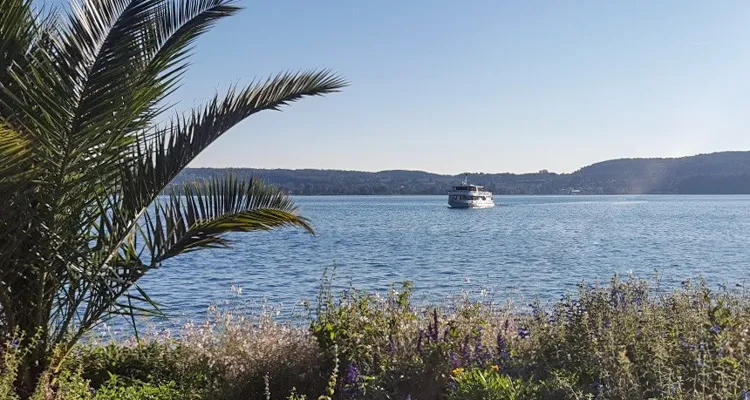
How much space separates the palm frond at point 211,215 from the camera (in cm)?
570

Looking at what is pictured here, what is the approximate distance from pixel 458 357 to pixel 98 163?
3.08 m

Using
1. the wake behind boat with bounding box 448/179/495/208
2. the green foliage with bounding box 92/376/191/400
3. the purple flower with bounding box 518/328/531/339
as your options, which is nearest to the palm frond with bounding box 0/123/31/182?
the green foliage with bounding box 92/376/191/400

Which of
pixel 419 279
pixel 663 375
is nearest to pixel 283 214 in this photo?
pixel 663 375

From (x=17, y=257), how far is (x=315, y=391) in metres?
2.55

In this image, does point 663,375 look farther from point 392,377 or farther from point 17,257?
point 17,257

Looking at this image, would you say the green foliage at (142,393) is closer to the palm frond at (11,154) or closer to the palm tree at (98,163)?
the palm tree at (98,163)

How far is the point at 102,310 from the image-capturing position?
17.9 feet

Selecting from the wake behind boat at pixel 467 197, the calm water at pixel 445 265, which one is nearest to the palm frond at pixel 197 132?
the calm water at pixel 445 265

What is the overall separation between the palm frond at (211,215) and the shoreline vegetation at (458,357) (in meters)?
1.08

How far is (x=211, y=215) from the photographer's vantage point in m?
5.80

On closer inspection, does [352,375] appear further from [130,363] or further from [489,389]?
[130,363]

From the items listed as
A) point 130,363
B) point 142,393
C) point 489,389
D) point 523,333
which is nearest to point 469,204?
point 130,363

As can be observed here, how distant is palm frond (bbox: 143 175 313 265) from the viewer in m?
5.70

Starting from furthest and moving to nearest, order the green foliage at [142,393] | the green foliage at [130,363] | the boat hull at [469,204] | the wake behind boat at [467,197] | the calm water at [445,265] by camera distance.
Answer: the boat hull at [469,204]
the wake behind boat at [467,197]
the calm water at [445,265]
the green foliage at [130,363]
the green foliage at [142,393]
